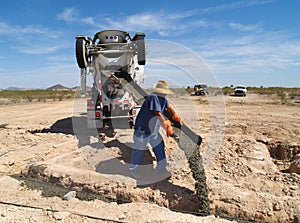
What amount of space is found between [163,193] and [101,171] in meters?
1.48

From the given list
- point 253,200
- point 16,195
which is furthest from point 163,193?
point 16,195

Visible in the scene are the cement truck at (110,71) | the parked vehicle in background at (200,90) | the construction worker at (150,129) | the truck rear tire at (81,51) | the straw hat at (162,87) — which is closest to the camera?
the construction worker at (150,129)

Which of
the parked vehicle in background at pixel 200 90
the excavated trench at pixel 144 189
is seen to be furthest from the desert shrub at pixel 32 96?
the excavated trench at pixel 144 189

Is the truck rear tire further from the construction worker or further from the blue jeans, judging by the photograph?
the blue jeans

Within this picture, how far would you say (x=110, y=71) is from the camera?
7.80 m

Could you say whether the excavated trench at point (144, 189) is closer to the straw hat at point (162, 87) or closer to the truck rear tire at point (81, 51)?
the straw hat at point (162, 87)

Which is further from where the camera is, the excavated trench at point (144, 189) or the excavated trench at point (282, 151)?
the excavated trench at point (282, 151)

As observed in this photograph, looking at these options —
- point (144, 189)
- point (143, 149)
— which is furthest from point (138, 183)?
point (143, 149)

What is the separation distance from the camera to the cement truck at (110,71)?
751 centimetres

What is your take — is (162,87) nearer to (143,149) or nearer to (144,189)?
(143,149)


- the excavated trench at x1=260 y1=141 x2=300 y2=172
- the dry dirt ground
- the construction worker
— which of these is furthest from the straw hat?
the excavated trench at x1=260 y1=141 x2=300 y2=172

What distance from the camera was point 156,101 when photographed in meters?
4.23

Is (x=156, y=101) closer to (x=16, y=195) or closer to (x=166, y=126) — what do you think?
(x=166, y=126)

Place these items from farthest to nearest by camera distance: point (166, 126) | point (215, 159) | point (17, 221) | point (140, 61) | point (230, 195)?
1. point (140, 61)
2. point (215, 159)
3. point (166, 126)
4. point (230, 195)
5. point (17, 221)
